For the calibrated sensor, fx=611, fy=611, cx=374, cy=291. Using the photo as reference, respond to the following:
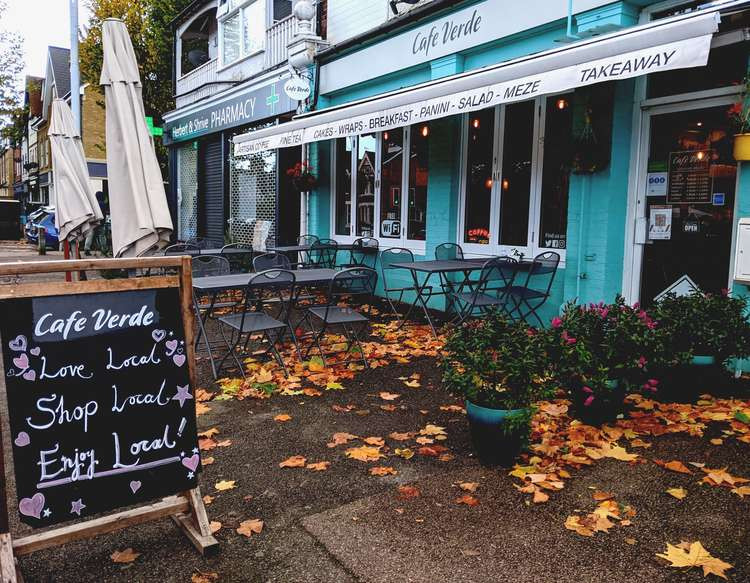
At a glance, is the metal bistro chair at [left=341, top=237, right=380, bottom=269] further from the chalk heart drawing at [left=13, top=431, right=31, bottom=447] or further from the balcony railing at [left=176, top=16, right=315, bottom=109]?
the chalk heart drawing at [left=13, top=431, right=31, bottom=447]

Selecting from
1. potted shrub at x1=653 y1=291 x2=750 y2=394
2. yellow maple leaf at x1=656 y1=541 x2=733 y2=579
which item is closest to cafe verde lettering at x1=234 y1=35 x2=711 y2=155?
potted shrub at x1=653 y1=291 x2=750 y2=394

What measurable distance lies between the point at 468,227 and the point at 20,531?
683 cm

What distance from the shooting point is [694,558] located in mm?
2740

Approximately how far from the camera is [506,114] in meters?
8.16

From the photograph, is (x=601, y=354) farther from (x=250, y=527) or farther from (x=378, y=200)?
(x=378, y=200)

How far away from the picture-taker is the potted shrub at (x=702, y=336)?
15.1 ft

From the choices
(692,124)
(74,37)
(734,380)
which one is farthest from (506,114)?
(74,37)

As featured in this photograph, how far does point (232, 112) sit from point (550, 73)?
10.2m

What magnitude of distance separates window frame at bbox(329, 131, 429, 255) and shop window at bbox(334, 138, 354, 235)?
0.07m

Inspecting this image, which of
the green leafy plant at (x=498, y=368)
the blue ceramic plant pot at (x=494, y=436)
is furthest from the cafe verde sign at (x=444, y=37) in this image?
the blue ceramic plant pot at (x=494, y=436)

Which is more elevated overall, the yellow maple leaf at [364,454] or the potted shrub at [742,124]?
the potted shrub at [742,124]

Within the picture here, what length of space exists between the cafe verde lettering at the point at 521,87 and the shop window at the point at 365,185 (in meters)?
1.80

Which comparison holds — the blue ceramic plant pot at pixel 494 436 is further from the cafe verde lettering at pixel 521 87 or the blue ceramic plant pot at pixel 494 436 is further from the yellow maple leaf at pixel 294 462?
the cafe verde lettering at pixel 521 87

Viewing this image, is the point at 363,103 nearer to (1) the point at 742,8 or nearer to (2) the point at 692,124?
(2) the point at 692,124
